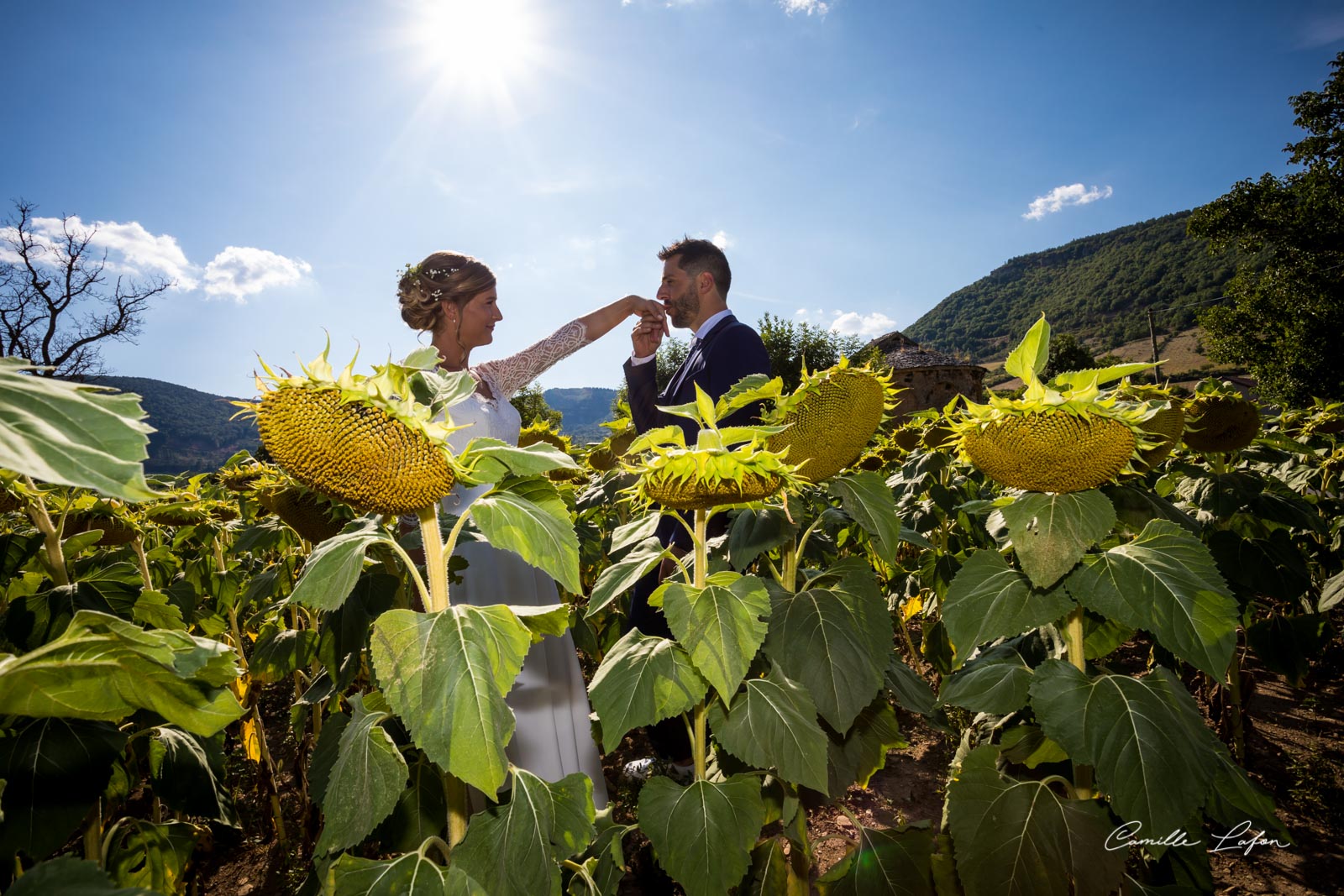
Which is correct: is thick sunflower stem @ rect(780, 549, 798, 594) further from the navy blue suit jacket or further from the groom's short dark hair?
the groom's short dark hair

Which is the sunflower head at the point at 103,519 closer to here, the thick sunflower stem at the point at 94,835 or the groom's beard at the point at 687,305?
the thick sunflower stem at the point at 94,835

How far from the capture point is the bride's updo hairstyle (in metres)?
3.50

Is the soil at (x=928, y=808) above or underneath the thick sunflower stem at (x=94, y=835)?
underneath

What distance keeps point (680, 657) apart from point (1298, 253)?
115ft

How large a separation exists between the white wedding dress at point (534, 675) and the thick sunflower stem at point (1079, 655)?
1828 mm

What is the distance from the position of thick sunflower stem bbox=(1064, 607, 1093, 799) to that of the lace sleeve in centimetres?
291

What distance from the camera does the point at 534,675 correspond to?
2791mm

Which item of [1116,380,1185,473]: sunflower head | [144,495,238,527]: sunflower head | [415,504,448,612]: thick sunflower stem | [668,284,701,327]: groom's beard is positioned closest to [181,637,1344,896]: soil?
[1116,380,1185,473]: sunflower head

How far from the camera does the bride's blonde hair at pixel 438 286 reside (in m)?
3.50

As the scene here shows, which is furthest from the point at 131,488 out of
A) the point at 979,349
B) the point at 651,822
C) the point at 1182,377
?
the point at 979,349

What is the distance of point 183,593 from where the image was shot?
282cm

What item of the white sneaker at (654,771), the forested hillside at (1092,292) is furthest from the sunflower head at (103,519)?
the forested hillside at (1092,292)

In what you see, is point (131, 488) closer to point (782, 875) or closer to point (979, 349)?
point (782, 875)

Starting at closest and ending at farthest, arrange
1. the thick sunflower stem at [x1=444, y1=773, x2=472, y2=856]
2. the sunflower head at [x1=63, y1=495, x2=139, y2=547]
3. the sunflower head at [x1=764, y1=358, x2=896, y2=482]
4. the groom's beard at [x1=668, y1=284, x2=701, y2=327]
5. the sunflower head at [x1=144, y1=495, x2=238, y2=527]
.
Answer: the thick sunflower stem at [x1=444, y1=773, x2=472, y2=856]
the sunflower head at [x1=764, y1=358, x2=896, y2=482]
the sunflower head at [x1=63, y1=495, x2=139, y2=547]
the sunflower head at [x1=144, y1=495, x2=238, y2=527]
the groom's beard at [x1=668, y1=284, x2=701, y2=327]
